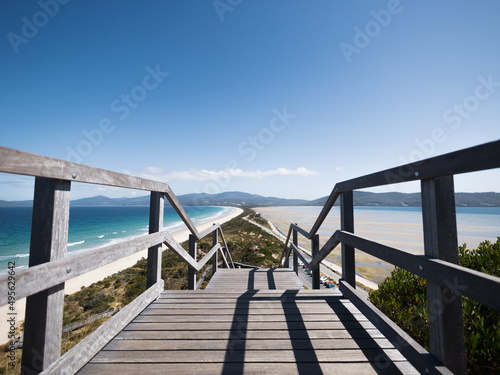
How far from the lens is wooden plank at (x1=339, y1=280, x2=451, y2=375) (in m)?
1.15

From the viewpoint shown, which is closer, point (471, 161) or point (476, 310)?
point (471, 161)

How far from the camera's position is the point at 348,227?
223 centimetres

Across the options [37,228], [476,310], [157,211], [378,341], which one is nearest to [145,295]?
[157,211]

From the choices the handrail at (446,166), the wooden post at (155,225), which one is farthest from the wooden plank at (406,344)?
the wooden post at (155,225)

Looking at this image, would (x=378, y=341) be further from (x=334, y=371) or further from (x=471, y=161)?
(x=471, y=161)

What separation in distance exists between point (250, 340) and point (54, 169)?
1663mm

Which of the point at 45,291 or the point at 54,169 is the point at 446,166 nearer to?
the point at 54,169

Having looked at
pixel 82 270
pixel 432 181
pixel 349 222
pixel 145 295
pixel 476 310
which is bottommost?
pixel 476 310

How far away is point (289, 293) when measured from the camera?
260 cm

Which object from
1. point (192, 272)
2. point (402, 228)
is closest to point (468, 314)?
point (192, 272)

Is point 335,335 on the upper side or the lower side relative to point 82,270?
lower

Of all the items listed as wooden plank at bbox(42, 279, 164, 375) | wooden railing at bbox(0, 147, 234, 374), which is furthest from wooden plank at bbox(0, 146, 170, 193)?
wooden plank at bbox(42, 279, 164, 375)

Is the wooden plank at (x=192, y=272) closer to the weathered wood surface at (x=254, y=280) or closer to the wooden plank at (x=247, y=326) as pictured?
the weathered wood surface at (x=254, y=280)

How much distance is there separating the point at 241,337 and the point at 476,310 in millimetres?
2677
